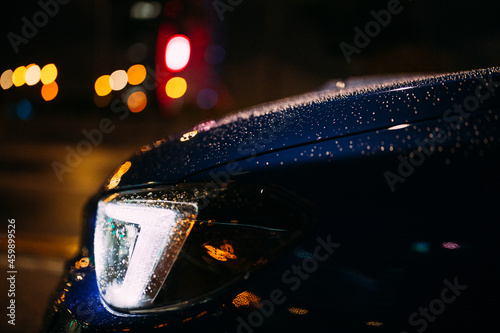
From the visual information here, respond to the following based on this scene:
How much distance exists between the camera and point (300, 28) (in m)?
16.9

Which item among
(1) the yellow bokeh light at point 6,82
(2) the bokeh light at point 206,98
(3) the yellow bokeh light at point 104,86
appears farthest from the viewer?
(1) the yellow bokeh light at point 6,82

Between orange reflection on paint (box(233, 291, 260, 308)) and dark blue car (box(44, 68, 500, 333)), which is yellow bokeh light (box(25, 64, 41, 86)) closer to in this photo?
dark blue car (box(44, 68, 500, 333))

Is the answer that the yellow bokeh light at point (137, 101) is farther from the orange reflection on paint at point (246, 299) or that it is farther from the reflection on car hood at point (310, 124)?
the orange reflection on paint at point (246, 299)

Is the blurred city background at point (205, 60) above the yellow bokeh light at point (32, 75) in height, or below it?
below

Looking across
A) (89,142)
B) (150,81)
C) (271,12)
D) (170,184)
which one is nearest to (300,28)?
(271,12)

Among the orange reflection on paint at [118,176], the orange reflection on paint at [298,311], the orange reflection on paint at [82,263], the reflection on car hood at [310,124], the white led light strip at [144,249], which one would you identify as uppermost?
the orange reflection on paint at [118,176]

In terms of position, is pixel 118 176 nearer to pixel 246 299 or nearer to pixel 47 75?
pixel 246 299

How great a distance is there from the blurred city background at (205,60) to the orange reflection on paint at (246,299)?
8.26m

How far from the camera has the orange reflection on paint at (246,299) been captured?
4.26 ft

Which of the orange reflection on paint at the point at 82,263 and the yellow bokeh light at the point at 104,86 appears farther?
the yellow bokeh light at the point at 104,86

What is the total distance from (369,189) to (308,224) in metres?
0.17

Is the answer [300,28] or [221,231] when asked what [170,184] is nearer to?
[221,231]

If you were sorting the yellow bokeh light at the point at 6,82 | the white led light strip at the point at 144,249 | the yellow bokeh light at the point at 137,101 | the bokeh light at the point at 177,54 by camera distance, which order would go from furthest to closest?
the yellow bokeh light at the point at 6,82 → the yellow bokeh light at the point at 137,101 → the bokeh light at the point at 177,54 → the white led light strip at the point at 144,249

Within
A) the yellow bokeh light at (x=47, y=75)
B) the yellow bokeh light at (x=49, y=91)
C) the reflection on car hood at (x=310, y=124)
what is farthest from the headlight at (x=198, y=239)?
the yellow bokeh light at (x=47, y=75)
